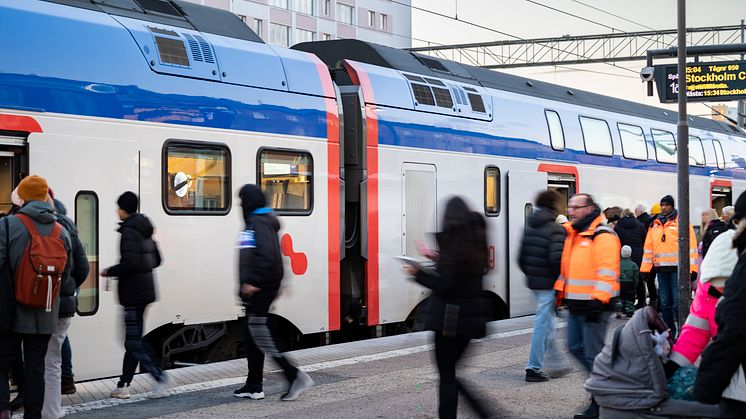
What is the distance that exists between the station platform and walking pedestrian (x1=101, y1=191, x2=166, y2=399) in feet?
0.68

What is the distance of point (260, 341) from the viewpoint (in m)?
7.45

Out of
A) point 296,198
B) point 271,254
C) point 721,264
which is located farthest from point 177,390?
point 721,264

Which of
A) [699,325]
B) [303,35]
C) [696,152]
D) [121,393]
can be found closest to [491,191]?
[121,393]

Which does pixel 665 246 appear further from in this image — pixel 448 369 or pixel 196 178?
pixel 448 369

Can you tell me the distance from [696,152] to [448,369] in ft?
54.8

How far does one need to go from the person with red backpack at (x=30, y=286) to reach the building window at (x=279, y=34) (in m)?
48.6

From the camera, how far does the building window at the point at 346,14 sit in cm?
5866

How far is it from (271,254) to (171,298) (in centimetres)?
200

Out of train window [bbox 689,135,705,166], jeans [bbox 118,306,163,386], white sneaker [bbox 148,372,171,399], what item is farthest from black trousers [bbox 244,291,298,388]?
train window [bbox 689,135,705,166]

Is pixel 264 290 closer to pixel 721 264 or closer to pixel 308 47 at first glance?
pixel 721 264

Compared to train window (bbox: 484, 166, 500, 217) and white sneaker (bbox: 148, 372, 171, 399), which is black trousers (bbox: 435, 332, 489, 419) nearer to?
white sneaker (bbox: 148, 372, 171, 399)

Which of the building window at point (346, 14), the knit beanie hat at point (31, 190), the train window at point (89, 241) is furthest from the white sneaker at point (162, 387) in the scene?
the building window at point (346, 14)

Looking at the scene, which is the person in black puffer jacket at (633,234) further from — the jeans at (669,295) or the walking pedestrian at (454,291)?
the walking pedestrian at (454,291)

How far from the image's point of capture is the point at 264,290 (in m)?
7.43
